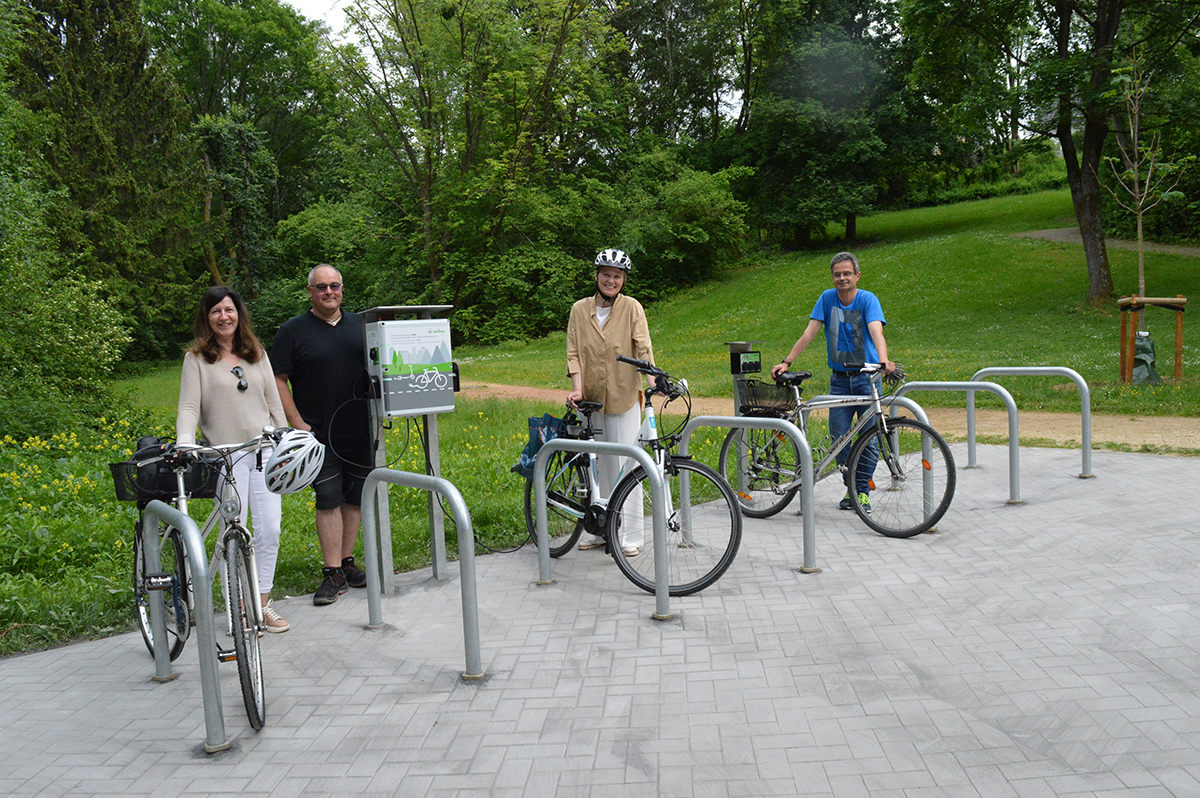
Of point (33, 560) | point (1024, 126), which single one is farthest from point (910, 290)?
point (33, 560)

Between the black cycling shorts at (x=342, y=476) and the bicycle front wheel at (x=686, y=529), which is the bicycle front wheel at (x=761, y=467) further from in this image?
the black cycling shorts at (x=342, y=476)

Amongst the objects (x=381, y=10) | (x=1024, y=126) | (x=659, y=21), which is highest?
(x=659, y=21)

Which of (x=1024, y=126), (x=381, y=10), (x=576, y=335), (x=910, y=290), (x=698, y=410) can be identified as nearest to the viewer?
(x=576, y=335)

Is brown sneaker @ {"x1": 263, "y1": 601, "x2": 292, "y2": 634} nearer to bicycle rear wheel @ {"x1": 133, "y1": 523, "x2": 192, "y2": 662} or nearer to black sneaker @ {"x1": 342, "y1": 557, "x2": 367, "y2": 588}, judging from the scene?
bicycle rear wheel @ {"x1": 133, "y1": 523, "x2": 192, "y2": 662}

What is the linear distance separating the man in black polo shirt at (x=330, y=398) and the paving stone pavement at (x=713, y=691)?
1.44 ft

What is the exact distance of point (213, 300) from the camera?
15.2ft

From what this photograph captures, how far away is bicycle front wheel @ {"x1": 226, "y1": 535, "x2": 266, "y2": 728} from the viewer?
11.6 ft

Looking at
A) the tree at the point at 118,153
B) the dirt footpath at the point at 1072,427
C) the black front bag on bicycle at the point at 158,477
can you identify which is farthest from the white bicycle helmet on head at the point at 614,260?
the tree at the point at 118,153

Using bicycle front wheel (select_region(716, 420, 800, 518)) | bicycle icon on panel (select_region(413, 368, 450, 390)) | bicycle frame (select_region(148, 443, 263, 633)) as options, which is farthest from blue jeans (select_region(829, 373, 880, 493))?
bicycle frame (select_region(148, 443, 263, 633))

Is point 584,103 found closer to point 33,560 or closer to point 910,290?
point 910,290

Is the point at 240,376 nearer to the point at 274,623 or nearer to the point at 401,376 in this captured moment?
the point at 401,376

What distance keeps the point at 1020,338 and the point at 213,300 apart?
19.1 metres

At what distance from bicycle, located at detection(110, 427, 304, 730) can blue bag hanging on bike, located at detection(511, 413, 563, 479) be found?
6.59 feet

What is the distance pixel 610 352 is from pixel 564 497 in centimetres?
101
